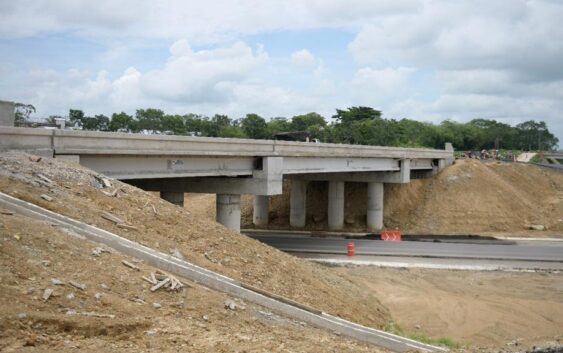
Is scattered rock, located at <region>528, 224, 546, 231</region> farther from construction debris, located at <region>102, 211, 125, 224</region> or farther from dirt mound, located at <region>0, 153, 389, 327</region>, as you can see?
construction debris, located at <region>102, 211, 125, 224</region>

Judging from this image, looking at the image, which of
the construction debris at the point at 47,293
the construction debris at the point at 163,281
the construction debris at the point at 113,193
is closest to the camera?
the construction debris at the point at 47,293

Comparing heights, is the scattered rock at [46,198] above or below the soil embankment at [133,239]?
above

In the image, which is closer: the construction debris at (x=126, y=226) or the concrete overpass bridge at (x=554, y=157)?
the construction debris at (x=126, y=226)

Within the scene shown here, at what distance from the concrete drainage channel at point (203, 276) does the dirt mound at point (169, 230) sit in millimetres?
681

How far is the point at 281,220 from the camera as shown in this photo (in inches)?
1731

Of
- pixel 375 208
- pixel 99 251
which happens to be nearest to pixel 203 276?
pixel 99 251

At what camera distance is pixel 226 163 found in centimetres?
2491

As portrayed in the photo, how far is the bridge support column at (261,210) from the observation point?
43281 millimetres

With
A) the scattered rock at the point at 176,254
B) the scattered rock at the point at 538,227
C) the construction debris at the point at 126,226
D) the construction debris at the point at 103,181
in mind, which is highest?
the construction debris at the point at 103,181

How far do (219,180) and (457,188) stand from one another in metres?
28.6

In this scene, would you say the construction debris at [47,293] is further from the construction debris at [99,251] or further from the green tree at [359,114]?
the green tree at [359,114]

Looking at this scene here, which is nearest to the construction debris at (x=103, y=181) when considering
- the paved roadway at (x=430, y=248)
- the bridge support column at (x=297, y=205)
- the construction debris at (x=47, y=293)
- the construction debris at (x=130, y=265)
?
the construction debris at (x=130, y=265)

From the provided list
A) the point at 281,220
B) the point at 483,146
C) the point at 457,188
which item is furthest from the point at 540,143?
the point at 281,220

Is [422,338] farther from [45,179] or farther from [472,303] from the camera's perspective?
[45,179]
